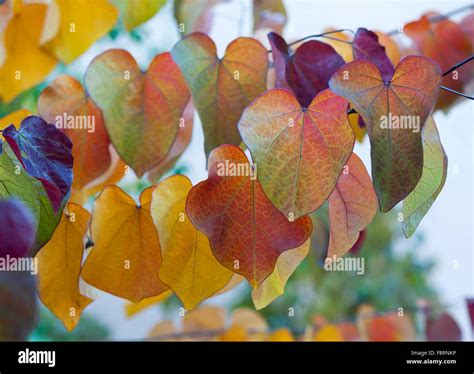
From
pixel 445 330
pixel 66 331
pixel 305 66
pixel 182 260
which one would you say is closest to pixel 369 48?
pixel 305 66

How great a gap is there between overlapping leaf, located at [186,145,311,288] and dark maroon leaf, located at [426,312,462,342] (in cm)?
37

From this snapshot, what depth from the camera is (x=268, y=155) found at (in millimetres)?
243

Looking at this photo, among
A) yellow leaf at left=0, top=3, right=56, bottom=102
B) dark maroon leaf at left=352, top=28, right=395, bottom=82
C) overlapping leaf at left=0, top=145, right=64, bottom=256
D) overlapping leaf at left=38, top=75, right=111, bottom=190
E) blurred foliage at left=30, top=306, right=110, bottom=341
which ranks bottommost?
blurred foliage at left=30, top=306, right=110, bottom=341

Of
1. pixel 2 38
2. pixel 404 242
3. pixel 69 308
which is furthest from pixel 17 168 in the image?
pixel 404 242

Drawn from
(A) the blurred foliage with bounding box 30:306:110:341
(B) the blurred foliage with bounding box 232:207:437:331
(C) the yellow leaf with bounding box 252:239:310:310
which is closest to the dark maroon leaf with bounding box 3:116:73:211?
(C) the yellow leaf with bounding box 252:239:310:310

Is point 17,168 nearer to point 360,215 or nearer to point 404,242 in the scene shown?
point 360,215

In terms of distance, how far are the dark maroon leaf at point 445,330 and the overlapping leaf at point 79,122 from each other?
38 centimetres

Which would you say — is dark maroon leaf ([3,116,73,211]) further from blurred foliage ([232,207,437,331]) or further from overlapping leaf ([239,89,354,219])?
blurred foliage ([232,207,437,331])

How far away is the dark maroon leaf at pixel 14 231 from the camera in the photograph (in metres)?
0.21

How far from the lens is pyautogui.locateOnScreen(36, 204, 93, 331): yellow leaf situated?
31 centimetres

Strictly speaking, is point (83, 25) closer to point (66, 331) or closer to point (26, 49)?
point (26, 49)

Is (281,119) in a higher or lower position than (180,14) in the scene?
lower
